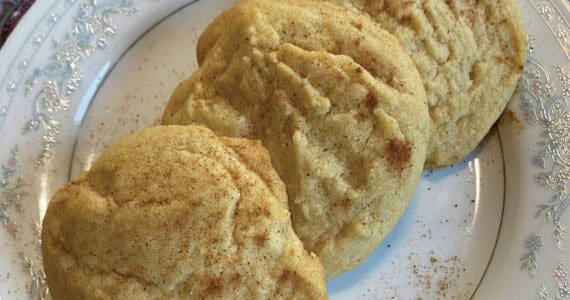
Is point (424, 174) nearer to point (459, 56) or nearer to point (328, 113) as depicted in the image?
point (459, 56)

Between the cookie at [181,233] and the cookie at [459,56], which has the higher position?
the cookie at [459,56]

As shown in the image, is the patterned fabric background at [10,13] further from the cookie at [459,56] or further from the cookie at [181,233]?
the cookie at [459,56]

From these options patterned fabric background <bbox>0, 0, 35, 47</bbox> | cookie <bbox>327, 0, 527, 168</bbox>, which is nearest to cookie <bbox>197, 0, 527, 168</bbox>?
cookie <bbox>327, 0, 527, 168</bbox>

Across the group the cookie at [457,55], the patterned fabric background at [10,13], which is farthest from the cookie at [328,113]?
the patterned fabric background at [10,13]

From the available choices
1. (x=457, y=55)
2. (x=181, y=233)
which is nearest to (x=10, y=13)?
(x=181, y=233)

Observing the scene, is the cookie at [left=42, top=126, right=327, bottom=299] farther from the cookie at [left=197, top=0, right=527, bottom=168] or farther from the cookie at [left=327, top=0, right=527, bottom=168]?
the cookie at [left=327, top=0, right=527, bottom=168]

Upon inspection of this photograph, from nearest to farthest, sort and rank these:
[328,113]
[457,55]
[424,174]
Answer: [328,113] < [457,55] < [424,174]
